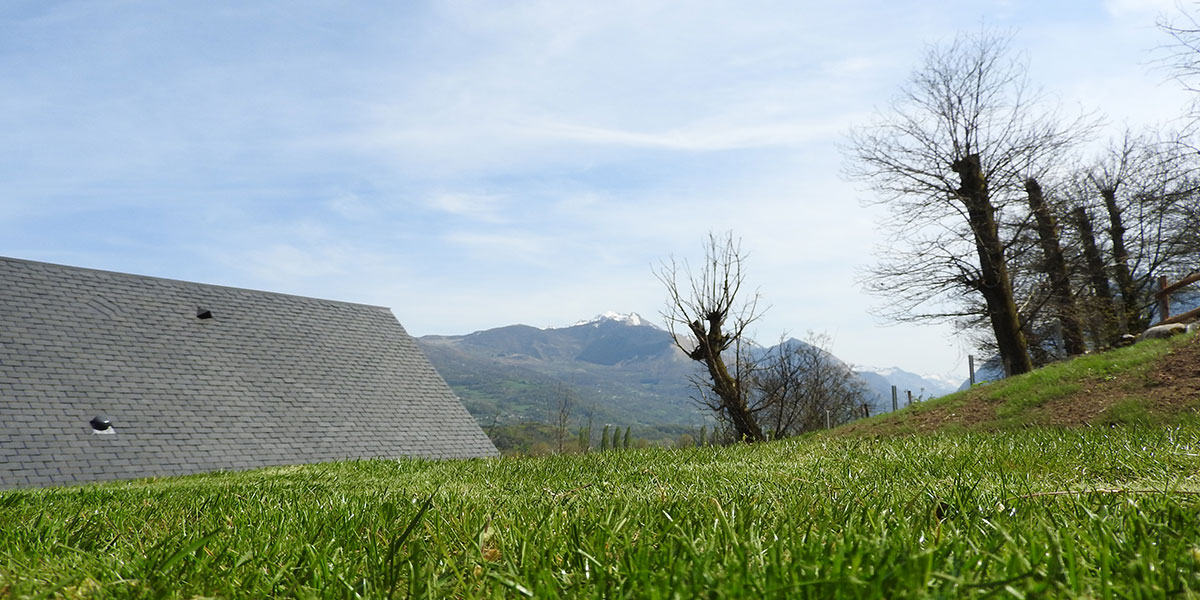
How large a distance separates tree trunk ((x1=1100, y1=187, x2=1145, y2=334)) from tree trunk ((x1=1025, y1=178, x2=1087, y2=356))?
2954 millimetres

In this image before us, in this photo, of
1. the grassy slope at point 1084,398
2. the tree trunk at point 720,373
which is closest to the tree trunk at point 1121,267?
the grassy slope at point 1084,398

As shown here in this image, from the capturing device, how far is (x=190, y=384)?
64.3ft

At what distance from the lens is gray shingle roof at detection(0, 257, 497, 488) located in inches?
655

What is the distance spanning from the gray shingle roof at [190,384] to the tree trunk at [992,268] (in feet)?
54.9

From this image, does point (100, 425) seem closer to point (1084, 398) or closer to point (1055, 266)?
point (1084, 398)

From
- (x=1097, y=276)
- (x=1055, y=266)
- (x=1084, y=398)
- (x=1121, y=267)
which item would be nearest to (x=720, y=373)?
(x=1084, y=398)

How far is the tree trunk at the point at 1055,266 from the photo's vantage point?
22.1m

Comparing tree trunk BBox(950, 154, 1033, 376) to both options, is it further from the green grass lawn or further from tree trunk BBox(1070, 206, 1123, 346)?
the green grass lawn

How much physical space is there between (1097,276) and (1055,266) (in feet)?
12.5

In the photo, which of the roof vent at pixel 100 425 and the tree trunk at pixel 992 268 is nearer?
the roof vent at pixel 100 425

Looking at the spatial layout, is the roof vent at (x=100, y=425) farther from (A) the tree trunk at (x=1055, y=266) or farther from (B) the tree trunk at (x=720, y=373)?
(A) the tree trunk at (x=1055, y=266)

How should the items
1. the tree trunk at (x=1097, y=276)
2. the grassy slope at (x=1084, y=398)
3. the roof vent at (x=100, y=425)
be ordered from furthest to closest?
the tree trunk at (x=1097, y=276), the roof vent at (x=100, y=425), the grassy slope at (x=1084, y=398)

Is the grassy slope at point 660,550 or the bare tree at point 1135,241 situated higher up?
the bare tree at point 1135,241

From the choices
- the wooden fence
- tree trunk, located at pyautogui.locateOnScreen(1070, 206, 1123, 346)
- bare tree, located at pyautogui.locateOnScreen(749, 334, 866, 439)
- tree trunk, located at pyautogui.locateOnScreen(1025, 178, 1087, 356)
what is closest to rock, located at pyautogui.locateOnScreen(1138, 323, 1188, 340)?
the wooden fence
